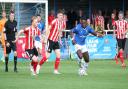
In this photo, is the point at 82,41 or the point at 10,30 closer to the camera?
the point at 82,41

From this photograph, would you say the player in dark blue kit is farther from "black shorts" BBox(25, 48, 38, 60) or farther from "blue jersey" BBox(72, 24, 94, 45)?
"black shorts" BBox(25, 48, 38, 60)

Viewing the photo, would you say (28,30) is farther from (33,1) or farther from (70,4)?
(70,4)

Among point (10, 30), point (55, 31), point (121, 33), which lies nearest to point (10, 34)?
point (10, 30)

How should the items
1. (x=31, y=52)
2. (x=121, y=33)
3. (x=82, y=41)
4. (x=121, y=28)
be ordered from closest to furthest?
1. (x=31, y=52)
2. (x=82, y=41)
3. (x=121, y=33)
4. (x=121, y=28)

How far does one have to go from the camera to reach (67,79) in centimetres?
1908

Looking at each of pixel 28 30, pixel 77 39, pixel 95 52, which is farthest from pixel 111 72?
pixel 95 52

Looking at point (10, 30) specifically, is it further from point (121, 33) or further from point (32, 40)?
point (121, 33)

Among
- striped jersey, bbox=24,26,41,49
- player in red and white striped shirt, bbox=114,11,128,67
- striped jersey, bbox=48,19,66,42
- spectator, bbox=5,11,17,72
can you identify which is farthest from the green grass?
striped jersey, bbox=48,19,66,42

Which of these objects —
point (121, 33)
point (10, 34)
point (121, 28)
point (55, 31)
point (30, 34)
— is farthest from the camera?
point (121, 28)

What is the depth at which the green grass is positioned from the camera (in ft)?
55.9

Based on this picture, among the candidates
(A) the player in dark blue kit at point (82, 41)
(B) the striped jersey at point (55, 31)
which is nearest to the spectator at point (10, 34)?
(B) the striped jersey at point (55, 31)

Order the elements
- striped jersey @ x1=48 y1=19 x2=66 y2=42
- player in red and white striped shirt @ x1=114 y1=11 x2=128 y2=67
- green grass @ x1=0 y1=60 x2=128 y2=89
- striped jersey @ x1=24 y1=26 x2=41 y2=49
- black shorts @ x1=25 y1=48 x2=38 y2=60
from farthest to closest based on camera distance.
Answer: player in red and white striped shirt @ x1=114 y1=11 x2=128 y2=67
striped jersey @ x1=48 y1=19 x2=66 y2=42
striped jersey @ x1=24 y1=26 x2=41 y2=49
black shorts @ x1=25 y1=48 x2=38 y2=60
green grass @ x1=0 y1=60 x2=128 y2=89

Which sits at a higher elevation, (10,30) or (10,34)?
(10,30)

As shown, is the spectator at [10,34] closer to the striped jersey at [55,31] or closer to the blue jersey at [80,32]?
the striped jersey at [55,31]
